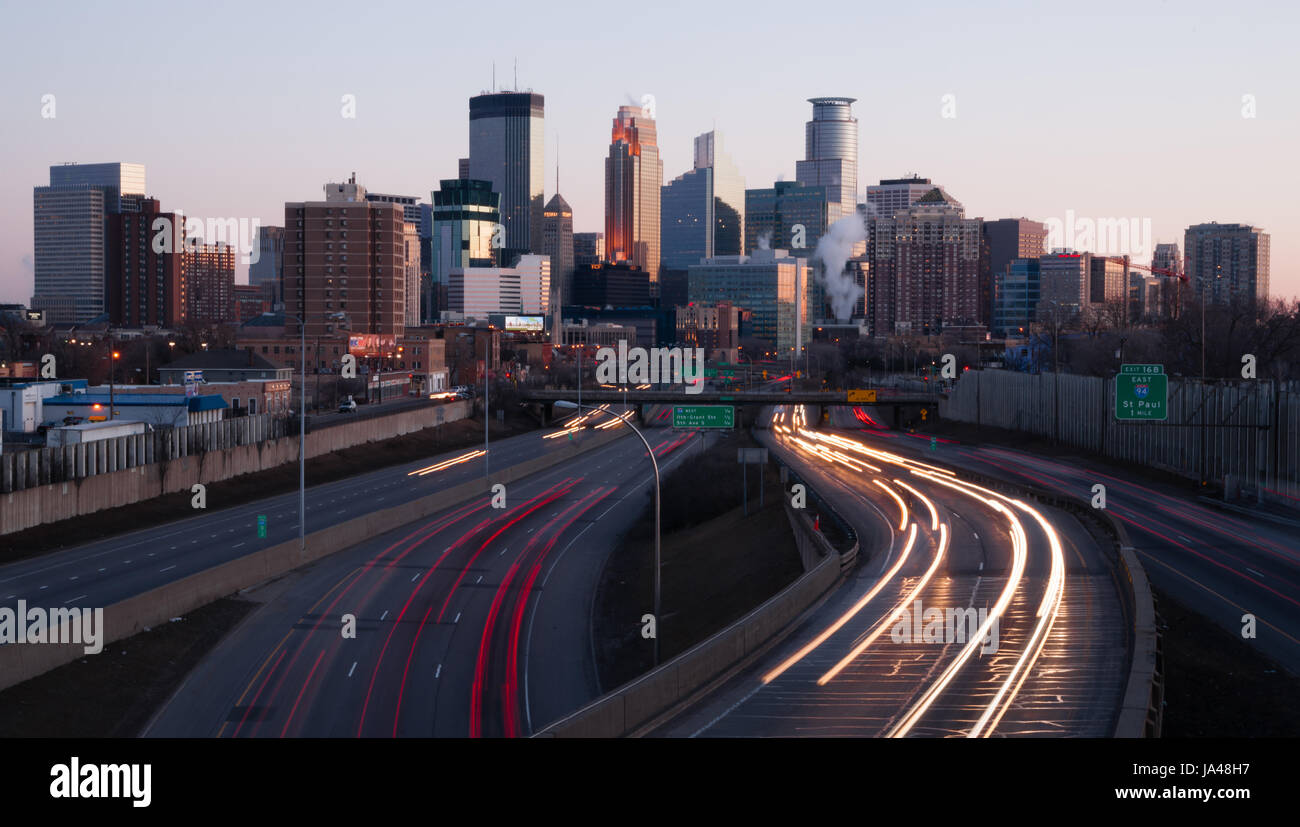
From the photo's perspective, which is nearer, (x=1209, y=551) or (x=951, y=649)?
(x=951, y=649)

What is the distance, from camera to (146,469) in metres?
48.6

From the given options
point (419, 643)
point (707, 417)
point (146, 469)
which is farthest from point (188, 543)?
point (707, 417)

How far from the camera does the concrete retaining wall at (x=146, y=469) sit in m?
40.7

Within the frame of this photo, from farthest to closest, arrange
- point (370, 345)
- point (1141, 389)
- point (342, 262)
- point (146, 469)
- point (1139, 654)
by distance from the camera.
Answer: point (342, 262), point (370, 345), point (146, 469), point (1141, 389), point (1139, 654)

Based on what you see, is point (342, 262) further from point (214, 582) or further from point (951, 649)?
point (951, 649)

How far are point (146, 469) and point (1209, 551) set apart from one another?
132 ft

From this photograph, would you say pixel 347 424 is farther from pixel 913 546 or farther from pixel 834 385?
pixel 834 385

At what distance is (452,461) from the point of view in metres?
73.4

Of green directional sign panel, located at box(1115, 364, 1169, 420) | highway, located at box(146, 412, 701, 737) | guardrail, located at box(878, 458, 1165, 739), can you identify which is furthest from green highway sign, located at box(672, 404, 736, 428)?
green directional sign panel, located at box(1115, 364, 1169, 420)

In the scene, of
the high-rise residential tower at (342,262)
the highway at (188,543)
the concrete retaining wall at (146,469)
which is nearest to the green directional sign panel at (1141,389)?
the highway at (188,543)

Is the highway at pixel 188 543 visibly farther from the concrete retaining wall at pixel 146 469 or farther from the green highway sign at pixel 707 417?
the green highway sign at pixel 707 417

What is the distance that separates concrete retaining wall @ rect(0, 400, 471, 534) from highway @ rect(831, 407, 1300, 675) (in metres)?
36.2

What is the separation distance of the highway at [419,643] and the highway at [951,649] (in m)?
6.90

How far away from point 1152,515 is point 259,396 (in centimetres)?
5997
